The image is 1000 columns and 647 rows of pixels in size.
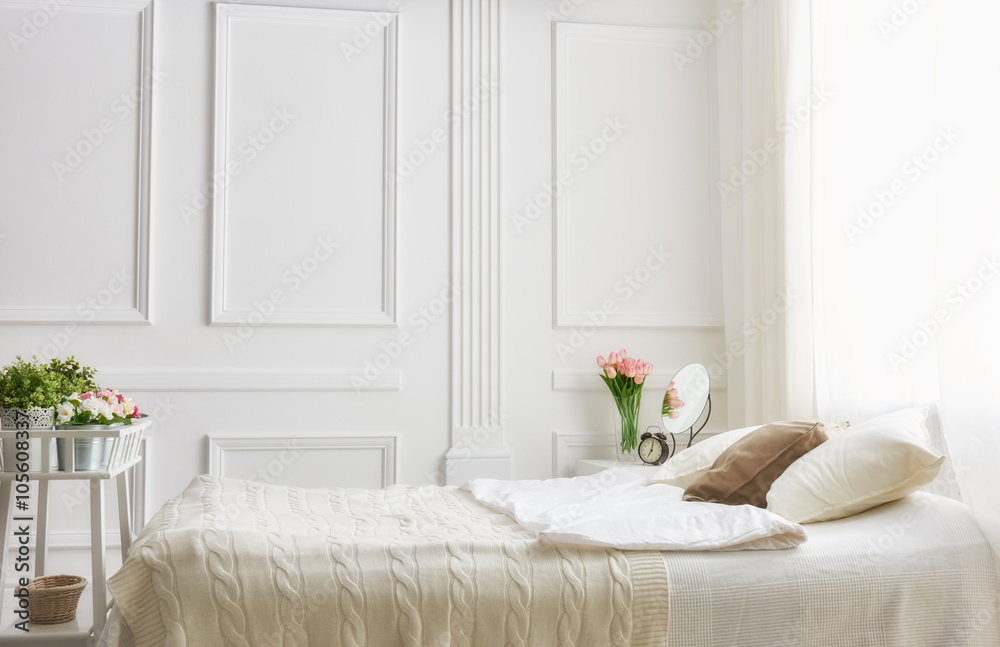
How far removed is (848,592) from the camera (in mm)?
1651

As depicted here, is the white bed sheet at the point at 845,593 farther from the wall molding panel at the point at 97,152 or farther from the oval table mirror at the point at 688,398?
the wall molding panel at the point at 97,152

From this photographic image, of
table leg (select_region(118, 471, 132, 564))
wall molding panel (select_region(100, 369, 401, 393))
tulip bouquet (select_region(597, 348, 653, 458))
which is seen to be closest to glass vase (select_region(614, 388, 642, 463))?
tulip bouquet (select_region(597, 348, 653, 458))

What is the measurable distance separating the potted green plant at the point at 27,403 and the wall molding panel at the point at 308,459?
1.00m

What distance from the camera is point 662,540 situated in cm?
166

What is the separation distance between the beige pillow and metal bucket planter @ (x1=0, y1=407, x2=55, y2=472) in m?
1.70

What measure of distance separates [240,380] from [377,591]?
185cm

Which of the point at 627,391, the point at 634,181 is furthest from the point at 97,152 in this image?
the point at 627,391

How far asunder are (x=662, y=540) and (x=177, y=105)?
2.60m

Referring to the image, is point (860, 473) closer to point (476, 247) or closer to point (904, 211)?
point (904, 211)

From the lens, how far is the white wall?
3.15 metres

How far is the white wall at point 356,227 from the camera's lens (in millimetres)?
3148

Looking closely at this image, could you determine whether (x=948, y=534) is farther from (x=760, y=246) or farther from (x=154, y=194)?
(x=154, y=194)

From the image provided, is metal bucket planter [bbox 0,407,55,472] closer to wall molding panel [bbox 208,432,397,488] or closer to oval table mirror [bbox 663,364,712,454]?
wall molding panel [bbox 208,432,397,488]

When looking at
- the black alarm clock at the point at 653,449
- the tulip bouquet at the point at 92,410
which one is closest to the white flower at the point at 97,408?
the tulip bouquet at the point at 92,410
